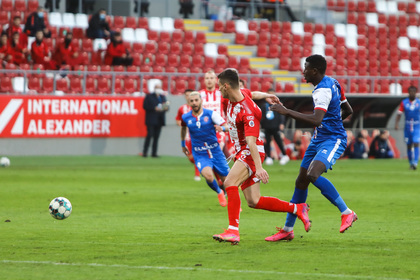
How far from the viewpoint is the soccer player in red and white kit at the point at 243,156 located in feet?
28.6

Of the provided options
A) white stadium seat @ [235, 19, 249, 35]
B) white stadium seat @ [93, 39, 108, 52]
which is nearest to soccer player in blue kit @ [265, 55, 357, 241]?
white stadium seat @ [93, 39, 108, 52]

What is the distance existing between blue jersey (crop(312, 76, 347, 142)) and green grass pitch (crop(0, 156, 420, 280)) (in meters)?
1.21

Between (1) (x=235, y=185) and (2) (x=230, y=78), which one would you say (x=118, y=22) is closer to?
(2) (x=230, y=78)

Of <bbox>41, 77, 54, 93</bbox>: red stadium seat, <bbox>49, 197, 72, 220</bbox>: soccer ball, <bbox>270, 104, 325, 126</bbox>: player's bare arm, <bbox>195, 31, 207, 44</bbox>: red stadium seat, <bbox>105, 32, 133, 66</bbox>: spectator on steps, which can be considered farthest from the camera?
<bbox>195, 31, 207, 44</bbox>: red stadium seat

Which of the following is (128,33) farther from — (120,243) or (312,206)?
(120,243)

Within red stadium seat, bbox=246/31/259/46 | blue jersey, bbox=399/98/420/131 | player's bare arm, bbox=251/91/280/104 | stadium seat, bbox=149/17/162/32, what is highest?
stadium seat, bbox=149/17/162/32

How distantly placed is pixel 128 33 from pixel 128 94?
12.3 ft

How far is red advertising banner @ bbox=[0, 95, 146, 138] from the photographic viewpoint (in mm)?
24453

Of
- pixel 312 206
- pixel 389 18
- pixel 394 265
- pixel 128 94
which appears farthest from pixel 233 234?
pixel 389 18

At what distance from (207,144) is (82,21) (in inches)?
654

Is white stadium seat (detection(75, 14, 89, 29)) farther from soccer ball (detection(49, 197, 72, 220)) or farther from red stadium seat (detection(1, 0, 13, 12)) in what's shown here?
soccer ball (detection(49, 197, 72, 220))

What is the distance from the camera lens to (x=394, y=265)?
7.39 meters

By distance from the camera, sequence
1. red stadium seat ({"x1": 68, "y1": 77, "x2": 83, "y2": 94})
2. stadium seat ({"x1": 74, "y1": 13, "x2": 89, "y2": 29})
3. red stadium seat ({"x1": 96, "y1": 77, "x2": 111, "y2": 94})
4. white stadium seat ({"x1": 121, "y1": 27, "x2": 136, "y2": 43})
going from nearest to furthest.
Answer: red stadium seat ({"x1": 68, "y1": 77, "x2": 83, "y2": 94}) → red stadium seat ({"x1": 96, "y1": 77, "x2": 111, "y2": 94}) → stadium seat ({"x1": 74, "y1": 13, "x2": 89, "y2": 29}) → white stadium seat ({"x1": 121, "y1": 27, "x2": 136, "y2": 43})

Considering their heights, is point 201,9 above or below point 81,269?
above
